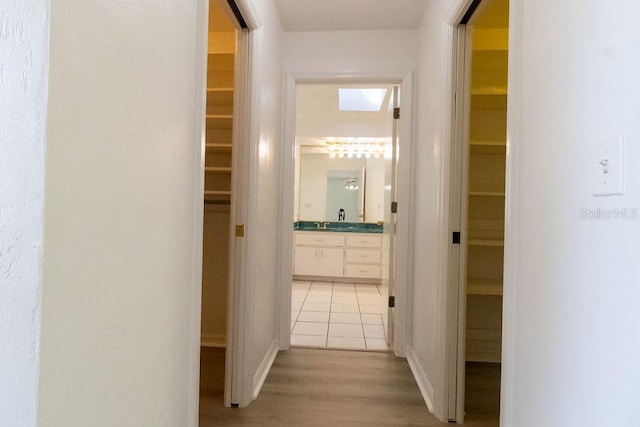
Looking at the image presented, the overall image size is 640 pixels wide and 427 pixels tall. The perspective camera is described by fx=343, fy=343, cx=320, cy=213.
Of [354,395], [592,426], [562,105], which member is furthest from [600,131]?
[354,395]

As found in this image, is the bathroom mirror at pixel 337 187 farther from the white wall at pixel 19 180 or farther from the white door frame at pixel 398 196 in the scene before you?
the white wall at pixel 19 180

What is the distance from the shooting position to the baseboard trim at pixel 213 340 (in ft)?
9.32

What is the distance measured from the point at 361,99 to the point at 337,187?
1846mm

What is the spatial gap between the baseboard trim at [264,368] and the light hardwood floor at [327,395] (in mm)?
38

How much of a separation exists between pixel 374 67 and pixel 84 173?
2.48 meters

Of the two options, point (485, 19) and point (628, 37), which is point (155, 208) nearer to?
point (628, 37)

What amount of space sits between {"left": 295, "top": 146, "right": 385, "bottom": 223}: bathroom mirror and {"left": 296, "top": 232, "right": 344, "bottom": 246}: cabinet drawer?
606 mm

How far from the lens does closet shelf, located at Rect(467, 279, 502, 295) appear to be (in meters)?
2.46

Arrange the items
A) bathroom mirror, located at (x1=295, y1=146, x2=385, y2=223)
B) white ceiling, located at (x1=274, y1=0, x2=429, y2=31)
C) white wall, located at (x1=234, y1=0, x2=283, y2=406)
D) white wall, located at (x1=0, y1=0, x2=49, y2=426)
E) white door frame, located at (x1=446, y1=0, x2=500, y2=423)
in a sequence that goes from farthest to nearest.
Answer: bathroom mirror, located at (x1=295, y1=146, x2=385, y2=223) → white ceiling, located at (x1=274, y1=0, x2=429, y2=31) → white wall, located at (x1=234, y1=0, x2=283, y2=406) → white door frame, located at (x1=446, y1=0, x2=500, y2=423) → white wall, located at (x1=0, y1=0, x2=49, y2=426)

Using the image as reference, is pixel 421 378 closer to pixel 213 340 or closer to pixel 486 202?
pixel 486 202

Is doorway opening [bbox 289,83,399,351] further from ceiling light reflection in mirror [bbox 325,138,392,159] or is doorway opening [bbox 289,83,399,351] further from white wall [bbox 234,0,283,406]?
white wall [bbox 234,0,283,406]

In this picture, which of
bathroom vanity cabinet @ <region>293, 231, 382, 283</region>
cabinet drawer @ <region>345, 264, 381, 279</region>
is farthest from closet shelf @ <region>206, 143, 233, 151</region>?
cabinet drawer @ <region>345, 264, 381, 279</region>

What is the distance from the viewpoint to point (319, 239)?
212 inches

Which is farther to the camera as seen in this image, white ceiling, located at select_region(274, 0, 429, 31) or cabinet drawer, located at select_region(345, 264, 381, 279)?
cabinet drawer, located at select_region(345, 264, 381, 279)
